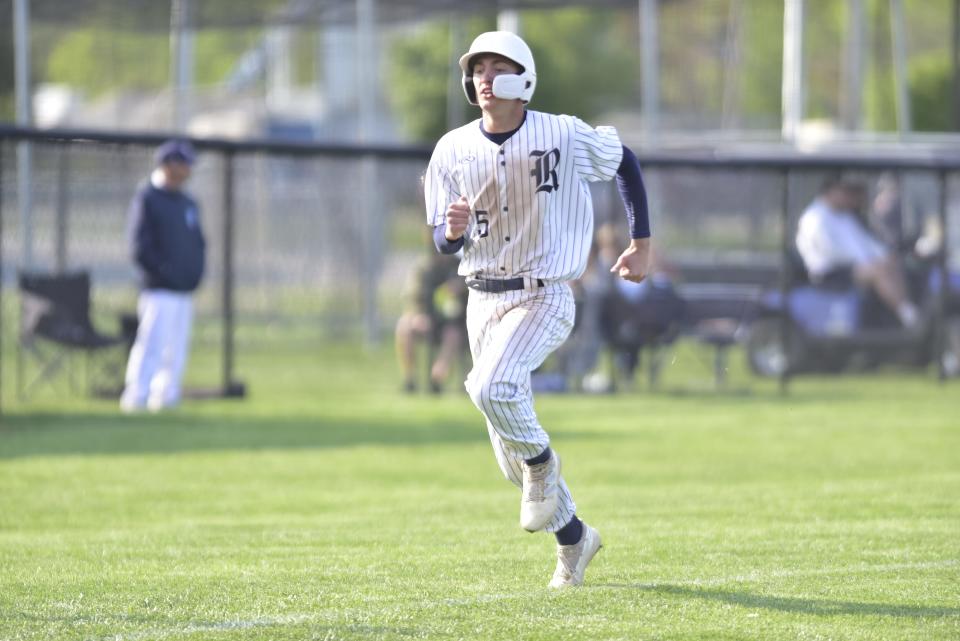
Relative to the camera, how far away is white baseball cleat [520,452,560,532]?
6586 mm

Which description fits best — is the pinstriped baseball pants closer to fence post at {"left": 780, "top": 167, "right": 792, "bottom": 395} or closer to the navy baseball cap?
the navy baseball cap

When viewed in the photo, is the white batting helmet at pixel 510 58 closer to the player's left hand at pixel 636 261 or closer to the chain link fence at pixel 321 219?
the player's left hand at pixel 636 261

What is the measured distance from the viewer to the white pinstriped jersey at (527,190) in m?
6.81

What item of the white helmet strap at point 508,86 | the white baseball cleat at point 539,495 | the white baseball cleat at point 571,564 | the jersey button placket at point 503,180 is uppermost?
the white helmet strap at point 508,86

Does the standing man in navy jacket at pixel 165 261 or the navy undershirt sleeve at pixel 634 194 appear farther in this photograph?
the standing man in navy jacket at pixel 165 261

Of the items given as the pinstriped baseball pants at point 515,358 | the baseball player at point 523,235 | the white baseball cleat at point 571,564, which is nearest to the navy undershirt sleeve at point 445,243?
the baseball player at point 523,235

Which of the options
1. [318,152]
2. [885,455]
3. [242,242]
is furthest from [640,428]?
[242,242]

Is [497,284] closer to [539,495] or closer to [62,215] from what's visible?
[539,495]

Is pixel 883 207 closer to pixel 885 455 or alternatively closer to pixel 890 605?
pixel 885 455

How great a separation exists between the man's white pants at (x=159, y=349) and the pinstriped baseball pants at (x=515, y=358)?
827 cm

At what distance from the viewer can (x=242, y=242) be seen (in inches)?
884

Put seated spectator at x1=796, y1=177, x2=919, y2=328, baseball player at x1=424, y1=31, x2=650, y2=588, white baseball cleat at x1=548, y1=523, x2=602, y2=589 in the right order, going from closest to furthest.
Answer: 1. baseball player at x1=424, y1=31, x2=650, y2=588
2. white baseball cleat at x1=548, y1=523, x2=602, y2=589
3. seated spectator at x1=796, y1=177, x2=919, y2=328

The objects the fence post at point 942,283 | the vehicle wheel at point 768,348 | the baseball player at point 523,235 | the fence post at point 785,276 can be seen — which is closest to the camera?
the baseball player at point 523,235

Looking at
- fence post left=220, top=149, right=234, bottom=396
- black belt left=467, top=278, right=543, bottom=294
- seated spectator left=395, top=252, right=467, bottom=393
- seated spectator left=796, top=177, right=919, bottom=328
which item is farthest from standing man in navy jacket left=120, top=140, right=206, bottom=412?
black belt left=467, top=278, right=543, bottom=294
